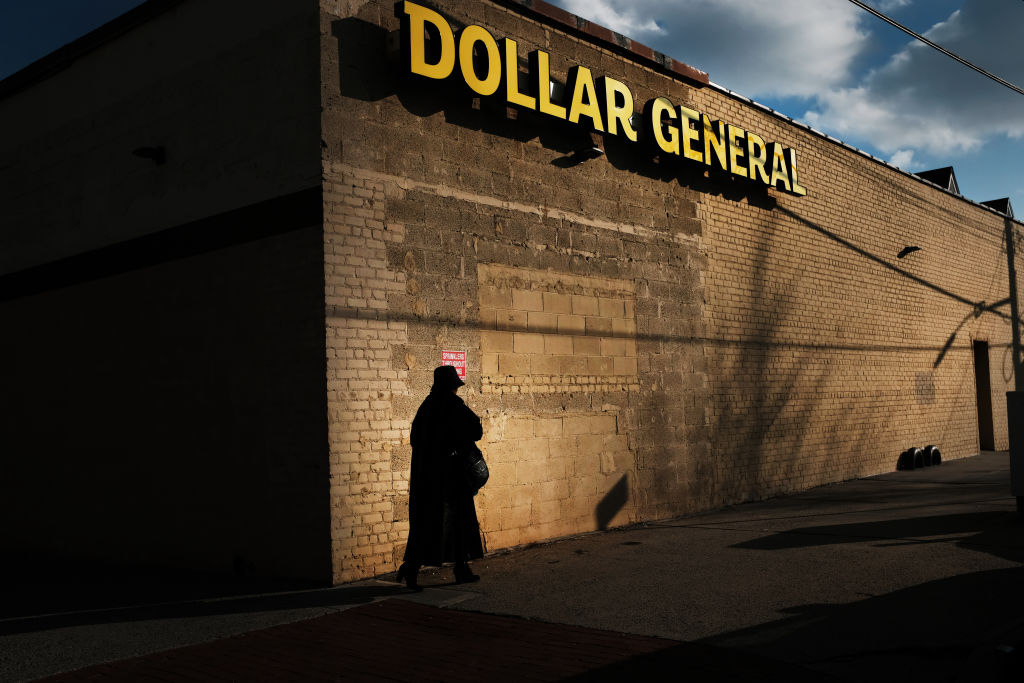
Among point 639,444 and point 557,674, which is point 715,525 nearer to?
point 639,444

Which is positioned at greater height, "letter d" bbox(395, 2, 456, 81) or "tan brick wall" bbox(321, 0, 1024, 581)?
"letter d" bbox(395, 2, 456, 81)

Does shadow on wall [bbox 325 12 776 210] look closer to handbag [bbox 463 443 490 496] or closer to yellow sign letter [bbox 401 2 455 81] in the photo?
yellow sign letter [bbox 401 2 455 81]

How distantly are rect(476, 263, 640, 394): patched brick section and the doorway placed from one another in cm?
1436

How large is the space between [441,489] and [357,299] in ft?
6.79

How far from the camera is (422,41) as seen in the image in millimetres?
8922

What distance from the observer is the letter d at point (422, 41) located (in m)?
8.80

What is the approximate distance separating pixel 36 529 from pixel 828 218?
13913mm

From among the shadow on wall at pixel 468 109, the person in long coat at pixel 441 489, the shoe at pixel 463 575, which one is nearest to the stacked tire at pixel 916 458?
the shadow on wall at pixel 468 109

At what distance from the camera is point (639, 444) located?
37.5 feet

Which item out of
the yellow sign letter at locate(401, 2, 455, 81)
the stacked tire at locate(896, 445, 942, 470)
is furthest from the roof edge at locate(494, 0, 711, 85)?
the stacked tire at locate(896, 445, 942, 470)

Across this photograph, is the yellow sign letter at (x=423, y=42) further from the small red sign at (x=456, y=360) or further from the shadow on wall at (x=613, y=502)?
the shadow on wall at (x=613, y=502)

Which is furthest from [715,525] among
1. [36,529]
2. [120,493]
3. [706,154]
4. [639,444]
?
[36,529]

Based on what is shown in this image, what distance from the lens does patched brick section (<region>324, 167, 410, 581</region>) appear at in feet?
26.9

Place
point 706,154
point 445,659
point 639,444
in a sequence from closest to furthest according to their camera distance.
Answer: point 445,659
point 639,444
point 706,154
